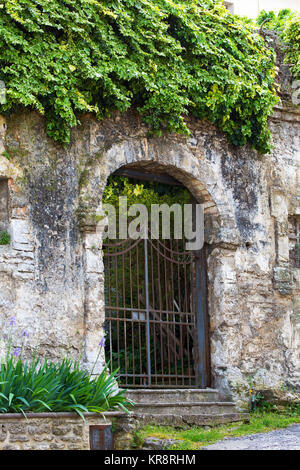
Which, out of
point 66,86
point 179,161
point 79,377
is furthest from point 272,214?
point 79,377

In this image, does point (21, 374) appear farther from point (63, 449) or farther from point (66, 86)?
point (66, 86)

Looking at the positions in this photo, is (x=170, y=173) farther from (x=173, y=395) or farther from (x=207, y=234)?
(x=173, y=395)

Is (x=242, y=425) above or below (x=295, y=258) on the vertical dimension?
below

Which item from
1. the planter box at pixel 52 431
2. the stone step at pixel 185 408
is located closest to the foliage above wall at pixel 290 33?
the stone step at pixel 185 408

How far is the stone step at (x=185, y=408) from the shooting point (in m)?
8.20

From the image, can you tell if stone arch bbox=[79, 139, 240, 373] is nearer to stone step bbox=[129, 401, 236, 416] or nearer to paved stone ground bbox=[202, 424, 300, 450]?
stone step bbox=[129, 401, 236, 416]

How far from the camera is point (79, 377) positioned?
696 cm

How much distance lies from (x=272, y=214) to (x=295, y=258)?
81 cm

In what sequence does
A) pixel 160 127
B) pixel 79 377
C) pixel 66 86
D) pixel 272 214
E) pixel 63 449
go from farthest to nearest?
pixel 272 214 → pixel 160 127 → pixel 66 86 → pixel 79 377 → pixel 63 449

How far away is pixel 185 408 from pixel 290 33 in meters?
5.42

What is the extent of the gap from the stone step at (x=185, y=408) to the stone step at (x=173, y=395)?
0.24ft

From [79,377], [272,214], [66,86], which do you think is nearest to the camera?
[79,377]

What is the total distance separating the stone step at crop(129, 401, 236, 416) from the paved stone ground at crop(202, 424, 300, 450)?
0.93 m

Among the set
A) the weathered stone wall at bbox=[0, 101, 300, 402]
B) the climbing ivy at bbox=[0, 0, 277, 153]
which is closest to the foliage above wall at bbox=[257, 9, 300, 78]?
the climbing ivy at bbox=[0, 0, 277, 153]
